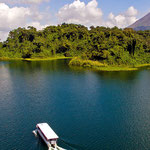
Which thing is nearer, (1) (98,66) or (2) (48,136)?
(2) (48,136)

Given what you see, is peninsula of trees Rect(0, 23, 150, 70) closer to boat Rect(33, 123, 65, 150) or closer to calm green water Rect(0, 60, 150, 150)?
calm green water Rect(0, 60, 150, 150)

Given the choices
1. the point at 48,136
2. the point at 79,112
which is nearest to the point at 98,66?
the point at 79,112

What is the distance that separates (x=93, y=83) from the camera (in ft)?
230

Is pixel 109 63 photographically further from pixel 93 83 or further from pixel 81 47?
pixel 81 47

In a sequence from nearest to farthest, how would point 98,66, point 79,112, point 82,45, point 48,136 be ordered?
point 48,136 → point 79,112 → point 98,66 → point 82,45

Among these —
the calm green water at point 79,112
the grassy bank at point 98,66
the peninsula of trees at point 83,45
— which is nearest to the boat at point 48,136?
the calm green water at point 79,112

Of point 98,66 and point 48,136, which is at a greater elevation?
point 98,66

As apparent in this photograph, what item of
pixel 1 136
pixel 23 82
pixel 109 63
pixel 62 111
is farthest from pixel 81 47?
pixel 1 136

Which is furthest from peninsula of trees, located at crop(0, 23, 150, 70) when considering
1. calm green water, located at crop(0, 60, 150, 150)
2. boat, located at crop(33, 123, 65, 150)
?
boat, located at crop(33, 123, 65, 150)

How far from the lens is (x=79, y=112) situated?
147 ft

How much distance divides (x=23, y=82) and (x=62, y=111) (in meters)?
33.1

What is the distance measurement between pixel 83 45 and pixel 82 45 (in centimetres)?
115

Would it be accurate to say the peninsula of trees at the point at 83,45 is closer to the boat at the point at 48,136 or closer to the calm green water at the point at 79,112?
the calm green water at the point at 79,112

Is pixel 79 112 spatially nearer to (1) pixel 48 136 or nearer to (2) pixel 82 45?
(1) pixel 48 136
